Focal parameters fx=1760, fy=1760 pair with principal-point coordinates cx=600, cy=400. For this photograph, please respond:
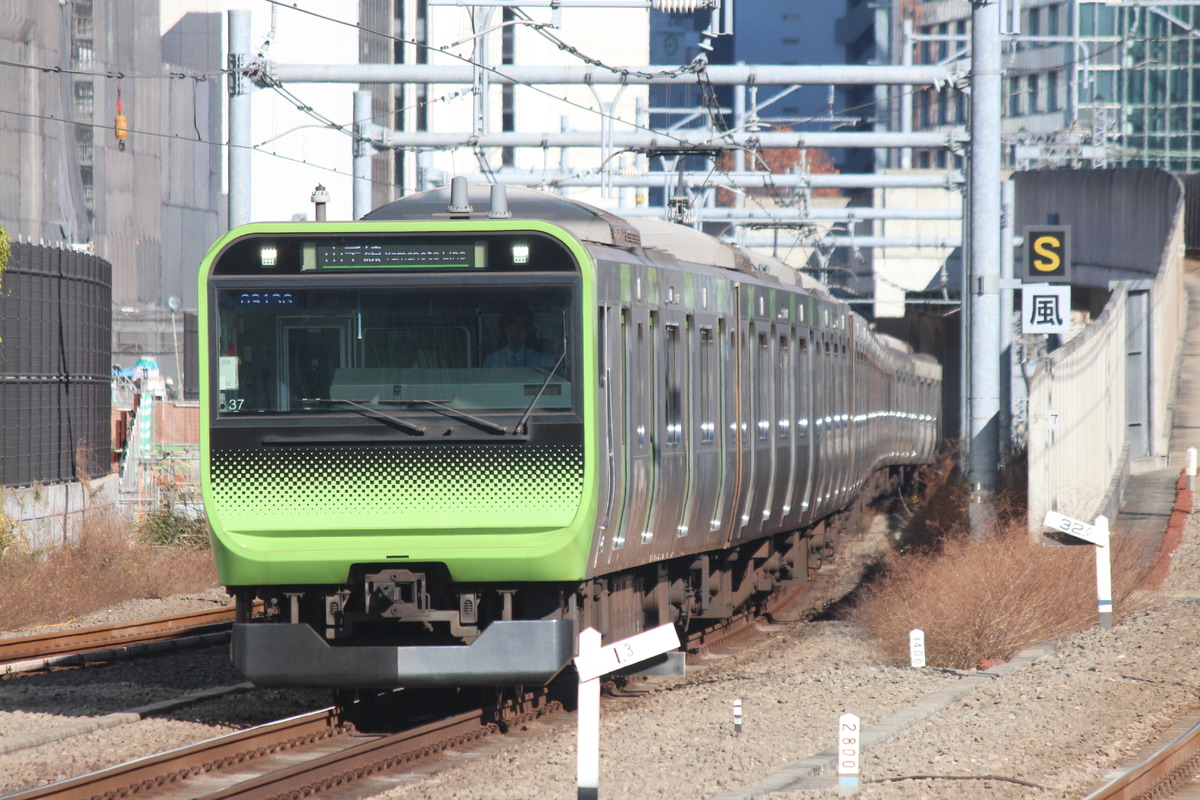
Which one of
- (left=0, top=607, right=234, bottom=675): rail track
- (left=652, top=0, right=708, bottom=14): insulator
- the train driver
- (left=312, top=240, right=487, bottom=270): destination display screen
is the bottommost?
(left=0, top=607, right=234, bottom=675): rail track

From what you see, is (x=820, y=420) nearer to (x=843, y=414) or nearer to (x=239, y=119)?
(x=843, y=414)

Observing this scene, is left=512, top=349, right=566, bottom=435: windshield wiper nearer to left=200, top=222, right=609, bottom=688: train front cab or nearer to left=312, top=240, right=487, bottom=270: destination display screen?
left=200, top=222, right=609, bottom=688: train front cab

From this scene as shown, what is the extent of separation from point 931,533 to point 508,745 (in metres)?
11.3

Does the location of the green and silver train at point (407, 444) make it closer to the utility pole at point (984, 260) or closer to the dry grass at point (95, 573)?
the dry grass at point (95, 573)

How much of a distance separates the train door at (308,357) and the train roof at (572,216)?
1272 mm

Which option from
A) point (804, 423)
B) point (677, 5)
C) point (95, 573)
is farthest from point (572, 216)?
point (95, 573)

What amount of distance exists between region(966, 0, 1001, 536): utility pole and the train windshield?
8.55m

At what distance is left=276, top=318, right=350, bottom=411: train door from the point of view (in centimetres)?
979

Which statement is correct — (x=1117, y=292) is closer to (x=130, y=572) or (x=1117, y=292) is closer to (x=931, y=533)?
(x=931, y=533)

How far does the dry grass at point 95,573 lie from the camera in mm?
17219

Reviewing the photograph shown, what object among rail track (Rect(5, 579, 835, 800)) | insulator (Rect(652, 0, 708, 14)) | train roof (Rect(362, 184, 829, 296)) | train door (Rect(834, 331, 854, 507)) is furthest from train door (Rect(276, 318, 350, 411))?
insulator (Rect(652, 0, 708, 14))

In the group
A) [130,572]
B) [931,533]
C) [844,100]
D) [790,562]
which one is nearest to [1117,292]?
[931,533]

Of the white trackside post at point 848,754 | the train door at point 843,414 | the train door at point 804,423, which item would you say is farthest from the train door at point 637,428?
the train door at point 843,414

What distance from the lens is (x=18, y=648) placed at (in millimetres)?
14547
